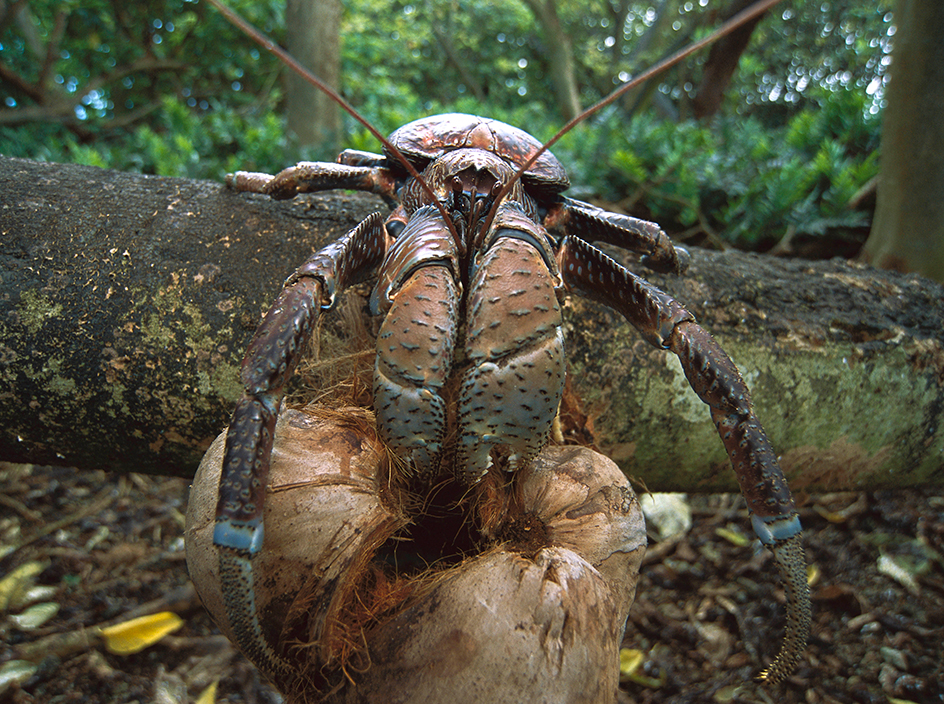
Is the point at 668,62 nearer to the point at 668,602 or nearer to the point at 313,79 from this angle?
the point at 313,79

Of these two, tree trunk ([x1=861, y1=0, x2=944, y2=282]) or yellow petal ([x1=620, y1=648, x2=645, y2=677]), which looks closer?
yellow petal ([x1=620, y1=648, x2=645, y2=677])

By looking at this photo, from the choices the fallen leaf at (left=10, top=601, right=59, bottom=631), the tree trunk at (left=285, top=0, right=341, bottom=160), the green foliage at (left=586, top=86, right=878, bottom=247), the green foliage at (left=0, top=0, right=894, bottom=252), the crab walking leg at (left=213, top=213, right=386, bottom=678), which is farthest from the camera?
the tree trunk at (left=285, top=0, right=341, bottom=160)

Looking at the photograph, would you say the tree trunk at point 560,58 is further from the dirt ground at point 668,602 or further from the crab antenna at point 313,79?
the crab antenna at point 313,79

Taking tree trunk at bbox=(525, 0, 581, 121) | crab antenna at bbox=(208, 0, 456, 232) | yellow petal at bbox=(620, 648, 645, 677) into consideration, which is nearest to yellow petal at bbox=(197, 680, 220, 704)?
yellow petal at bbox=(620, 648, 645, 677)

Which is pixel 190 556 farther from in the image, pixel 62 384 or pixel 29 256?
→ pixel 29 256

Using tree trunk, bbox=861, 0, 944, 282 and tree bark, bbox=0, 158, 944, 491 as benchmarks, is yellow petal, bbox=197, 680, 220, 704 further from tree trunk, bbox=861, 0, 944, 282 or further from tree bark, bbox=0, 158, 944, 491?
tree trunk, bbox=861, 0, 944, 282

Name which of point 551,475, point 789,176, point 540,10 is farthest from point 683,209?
point 540,10
